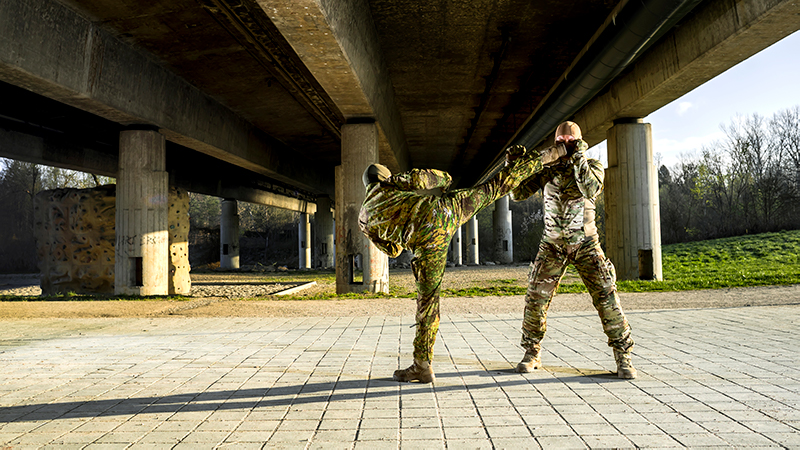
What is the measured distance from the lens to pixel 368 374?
457 cm

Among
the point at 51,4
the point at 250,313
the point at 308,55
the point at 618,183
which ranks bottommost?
the point at 250,313

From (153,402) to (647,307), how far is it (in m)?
8.53

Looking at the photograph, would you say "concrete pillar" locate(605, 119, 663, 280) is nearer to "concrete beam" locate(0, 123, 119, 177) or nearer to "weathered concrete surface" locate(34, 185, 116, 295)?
"weathered concrete surface" locate(34, 185, 116, 295)

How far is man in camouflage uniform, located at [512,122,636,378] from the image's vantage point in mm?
4309

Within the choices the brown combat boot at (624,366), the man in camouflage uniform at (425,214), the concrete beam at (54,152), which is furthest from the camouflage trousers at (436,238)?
the concrete beam at (54,152)

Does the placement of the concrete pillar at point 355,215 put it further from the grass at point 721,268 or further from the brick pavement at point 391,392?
the brick pavement at point 391,392

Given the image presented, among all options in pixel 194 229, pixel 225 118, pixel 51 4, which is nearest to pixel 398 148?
pixel 225 118

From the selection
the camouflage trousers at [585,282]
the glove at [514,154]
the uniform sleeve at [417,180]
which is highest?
the glove at [514,154]

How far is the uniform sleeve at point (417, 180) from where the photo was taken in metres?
4.09

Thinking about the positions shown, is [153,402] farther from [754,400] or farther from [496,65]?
[496,65]

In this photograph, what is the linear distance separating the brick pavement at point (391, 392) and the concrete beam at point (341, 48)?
476cm

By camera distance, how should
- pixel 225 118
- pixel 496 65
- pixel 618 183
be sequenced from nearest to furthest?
pixel 496 65, pixel 618 183, pixel 225 118

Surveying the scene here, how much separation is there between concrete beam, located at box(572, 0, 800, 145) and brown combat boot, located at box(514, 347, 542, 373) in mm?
7162

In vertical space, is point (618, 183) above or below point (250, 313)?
above
